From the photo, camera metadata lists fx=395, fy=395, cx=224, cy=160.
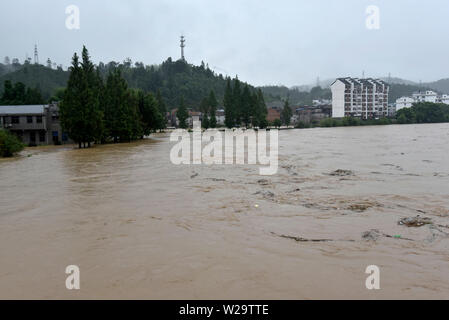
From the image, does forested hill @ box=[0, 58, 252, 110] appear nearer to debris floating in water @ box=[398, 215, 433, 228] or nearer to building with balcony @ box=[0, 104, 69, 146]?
building with balcony @ box=[0, 104, 69, 146]

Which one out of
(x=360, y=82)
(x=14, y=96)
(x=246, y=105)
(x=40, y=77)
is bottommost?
(x=246, y=105)

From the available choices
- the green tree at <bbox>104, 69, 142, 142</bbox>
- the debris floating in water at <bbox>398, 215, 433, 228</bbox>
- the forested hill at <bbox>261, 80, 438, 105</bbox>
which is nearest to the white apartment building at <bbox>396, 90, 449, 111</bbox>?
the forested hill at <bbox>261, 80, 438, 105</bbox>

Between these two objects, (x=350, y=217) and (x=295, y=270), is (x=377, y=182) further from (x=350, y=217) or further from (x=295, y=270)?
(x=295, y=270)

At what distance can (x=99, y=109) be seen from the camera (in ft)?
123

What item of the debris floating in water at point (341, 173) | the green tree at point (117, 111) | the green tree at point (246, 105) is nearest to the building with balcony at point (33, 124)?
the green tree at point (117, 111)

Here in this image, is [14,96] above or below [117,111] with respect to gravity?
above

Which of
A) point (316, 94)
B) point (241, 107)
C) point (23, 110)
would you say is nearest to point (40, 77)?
point (241, 107)

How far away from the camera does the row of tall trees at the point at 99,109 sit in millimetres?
32812

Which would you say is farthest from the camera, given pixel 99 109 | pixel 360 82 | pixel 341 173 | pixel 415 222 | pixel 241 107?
pixel 360 82

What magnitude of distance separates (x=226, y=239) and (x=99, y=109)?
112ft

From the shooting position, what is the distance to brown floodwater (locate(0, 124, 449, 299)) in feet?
14.6

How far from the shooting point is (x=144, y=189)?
11.1 m

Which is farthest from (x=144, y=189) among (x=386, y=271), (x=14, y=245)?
(x=386, y=271)

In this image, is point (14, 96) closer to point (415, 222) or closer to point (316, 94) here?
point (415, 222)
